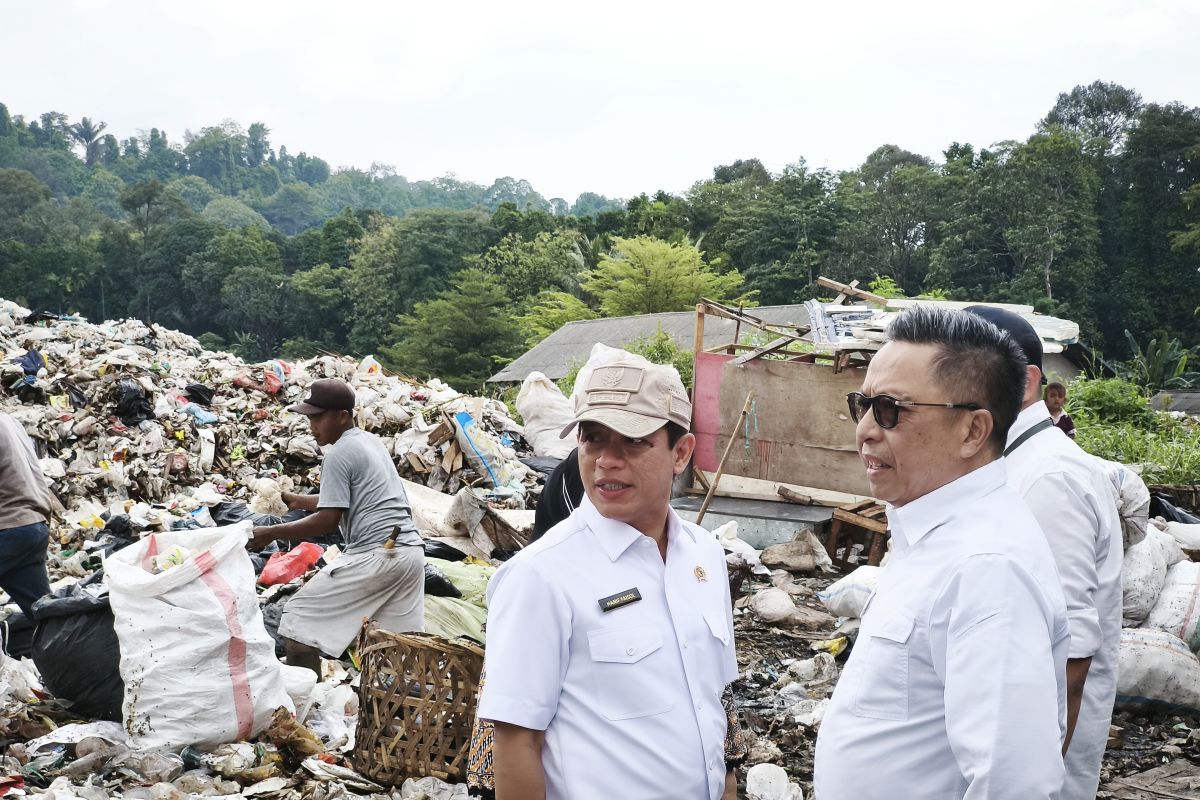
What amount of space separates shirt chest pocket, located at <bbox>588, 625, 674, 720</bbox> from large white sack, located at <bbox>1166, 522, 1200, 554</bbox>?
5.55 meters

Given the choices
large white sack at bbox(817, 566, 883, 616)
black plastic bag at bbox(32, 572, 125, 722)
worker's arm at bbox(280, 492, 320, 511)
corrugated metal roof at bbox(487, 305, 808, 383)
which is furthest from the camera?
corrugated metal roof at bbox(487, 305, 808, 383)

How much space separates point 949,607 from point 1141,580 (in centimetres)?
443

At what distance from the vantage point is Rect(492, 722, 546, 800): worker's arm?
5.41ft

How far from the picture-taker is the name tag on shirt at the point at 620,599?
1.72 meters

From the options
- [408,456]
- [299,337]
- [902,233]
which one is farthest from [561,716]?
[299,337]

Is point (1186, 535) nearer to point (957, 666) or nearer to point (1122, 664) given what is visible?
point (1122, 664)

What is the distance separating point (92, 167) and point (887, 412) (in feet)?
423


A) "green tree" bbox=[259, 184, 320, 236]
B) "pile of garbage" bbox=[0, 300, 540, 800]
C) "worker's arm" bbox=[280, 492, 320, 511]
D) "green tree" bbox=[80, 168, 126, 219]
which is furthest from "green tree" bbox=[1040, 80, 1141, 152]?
"green tree" bbox=[259, 184, 320, 236]

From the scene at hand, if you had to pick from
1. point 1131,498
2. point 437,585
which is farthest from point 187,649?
point 1131,498

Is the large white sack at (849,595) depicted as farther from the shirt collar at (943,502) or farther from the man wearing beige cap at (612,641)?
the shirt collar at (943,502)

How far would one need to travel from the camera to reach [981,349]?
5.35ft

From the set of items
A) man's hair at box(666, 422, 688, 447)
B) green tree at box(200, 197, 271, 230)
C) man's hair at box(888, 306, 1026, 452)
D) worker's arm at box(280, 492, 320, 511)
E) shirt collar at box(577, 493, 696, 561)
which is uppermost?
green tree at box(200, 197, 271, 230)

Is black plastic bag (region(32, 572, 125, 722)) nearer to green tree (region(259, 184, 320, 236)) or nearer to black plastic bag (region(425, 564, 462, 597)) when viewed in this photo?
black plastic bag (region(425, 564, 462, 597))

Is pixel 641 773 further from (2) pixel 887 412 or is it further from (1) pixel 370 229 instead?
(1) pixel 370 229
